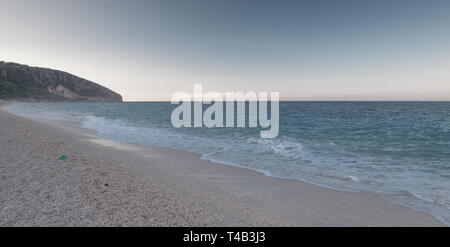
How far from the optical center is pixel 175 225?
4.60 meters

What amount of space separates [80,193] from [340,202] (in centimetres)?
786

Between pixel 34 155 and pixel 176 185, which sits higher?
pixel 34 155

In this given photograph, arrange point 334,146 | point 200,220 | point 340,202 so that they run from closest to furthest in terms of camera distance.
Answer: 1. point 200,220
2. point 340,202
3. point 334,146

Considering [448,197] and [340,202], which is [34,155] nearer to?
[340,202]

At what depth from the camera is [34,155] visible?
9.61 metres

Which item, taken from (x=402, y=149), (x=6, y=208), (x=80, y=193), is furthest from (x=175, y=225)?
(x=402, y=149)

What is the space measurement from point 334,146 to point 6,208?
1832 centimetres

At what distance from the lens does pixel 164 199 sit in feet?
19.5

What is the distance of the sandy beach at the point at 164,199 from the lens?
15.7 ft

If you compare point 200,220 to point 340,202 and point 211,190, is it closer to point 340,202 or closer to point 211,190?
point 211,190

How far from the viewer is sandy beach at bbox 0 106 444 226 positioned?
479 centimetres

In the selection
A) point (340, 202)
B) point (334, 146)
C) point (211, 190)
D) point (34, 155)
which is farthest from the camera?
point (334, 146)
